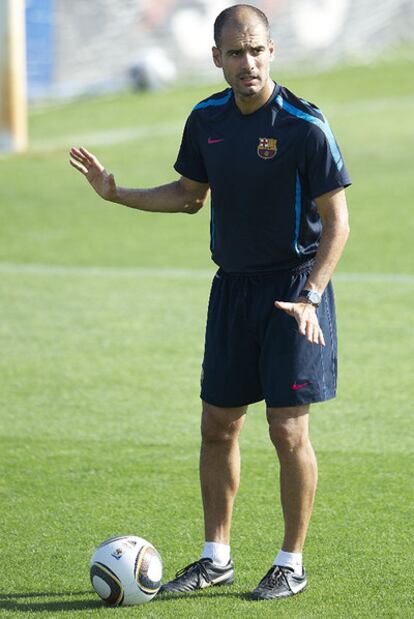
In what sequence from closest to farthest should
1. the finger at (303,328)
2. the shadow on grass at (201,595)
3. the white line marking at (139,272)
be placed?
the finger at (303,328) < the shadow on grass at (201,595) < the white line marking at (139,272)

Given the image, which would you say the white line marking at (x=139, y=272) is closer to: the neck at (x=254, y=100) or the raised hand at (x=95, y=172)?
the raised hand at (x=95, y=172)

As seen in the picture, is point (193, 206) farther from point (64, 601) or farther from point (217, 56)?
point (64, 601)

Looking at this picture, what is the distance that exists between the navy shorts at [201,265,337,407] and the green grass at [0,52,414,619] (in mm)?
863

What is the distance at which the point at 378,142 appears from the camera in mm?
21078

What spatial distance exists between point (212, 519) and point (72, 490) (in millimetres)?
1451

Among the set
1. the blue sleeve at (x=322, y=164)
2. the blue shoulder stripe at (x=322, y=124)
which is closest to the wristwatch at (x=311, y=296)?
the blue sleeve at (x=322, y=164)

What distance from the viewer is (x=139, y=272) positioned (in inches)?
514

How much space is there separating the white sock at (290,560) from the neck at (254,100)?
1868 millimetres

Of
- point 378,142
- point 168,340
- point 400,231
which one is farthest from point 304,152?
point 378,142

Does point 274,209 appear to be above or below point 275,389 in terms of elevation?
above

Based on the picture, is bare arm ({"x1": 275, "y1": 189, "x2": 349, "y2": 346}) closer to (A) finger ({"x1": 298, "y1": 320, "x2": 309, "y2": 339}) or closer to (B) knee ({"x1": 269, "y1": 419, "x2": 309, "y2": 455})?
(A) finger ({"x1": 298, "y1": 320, "x2": 309, "y2": 339})

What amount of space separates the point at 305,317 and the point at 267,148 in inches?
28.1

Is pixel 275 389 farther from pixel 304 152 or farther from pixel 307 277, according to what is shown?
pixel 304 152

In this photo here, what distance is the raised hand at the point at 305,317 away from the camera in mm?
5266
